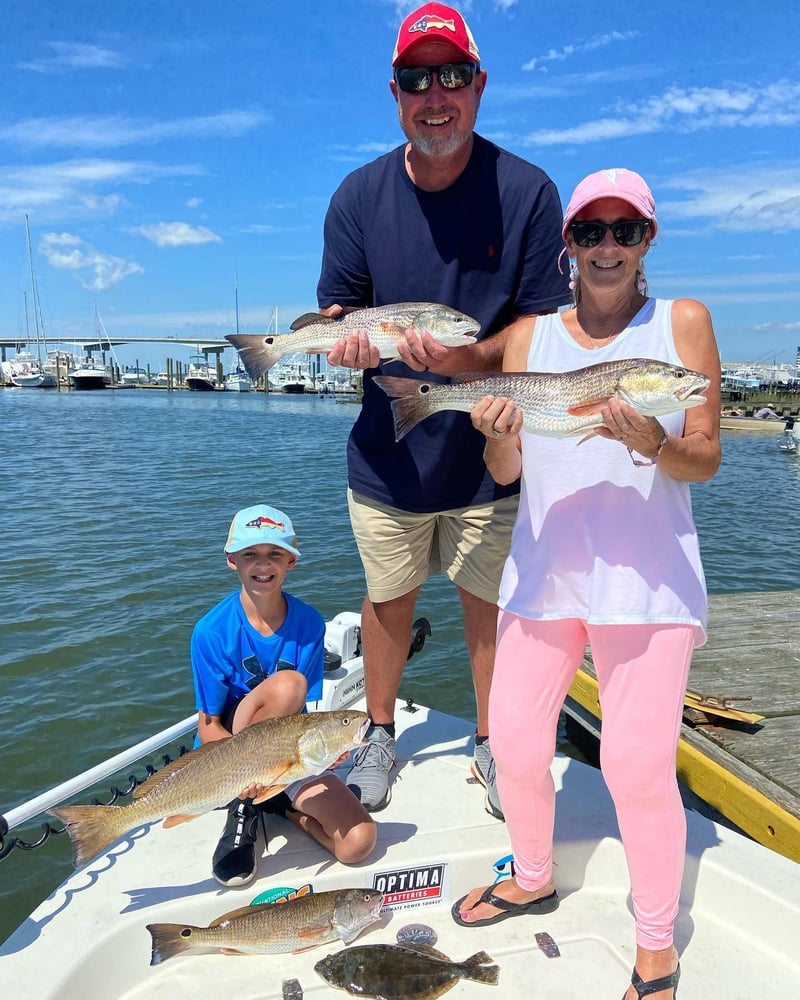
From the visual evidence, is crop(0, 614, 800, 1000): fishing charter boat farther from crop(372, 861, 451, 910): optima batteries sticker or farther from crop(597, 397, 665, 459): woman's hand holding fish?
crop(597, 397, 665, 459): woman's hand holding fish

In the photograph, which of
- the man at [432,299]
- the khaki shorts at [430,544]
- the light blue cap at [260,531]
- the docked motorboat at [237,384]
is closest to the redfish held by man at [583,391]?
the man at [432,299]

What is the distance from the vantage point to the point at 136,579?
444 inches

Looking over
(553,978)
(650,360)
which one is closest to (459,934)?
(553,978)

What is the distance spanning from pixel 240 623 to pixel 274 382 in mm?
122761

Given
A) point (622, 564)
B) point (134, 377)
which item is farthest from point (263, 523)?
point (134, 377)

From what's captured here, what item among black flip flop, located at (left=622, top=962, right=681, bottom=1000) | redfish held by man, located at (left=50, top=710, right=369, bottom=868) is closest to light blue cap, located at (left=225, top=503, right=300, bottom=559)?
redfish held by man, located at (left=50, top=710, right=369, bottom=868)

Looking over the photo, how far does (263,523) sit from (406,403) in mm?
1026

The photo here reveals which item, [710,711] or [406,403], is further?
[710,711]

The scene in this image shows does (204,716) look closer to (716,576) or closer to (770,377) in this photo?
(716,576)

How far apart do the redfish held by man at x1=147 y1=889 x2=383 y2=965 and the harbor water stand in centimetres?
260

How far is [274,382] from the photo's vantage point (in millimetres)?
122625

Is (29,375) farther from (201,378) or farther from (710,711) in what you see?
(710,711)

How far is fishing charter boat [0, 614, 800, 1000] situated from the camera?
260cm

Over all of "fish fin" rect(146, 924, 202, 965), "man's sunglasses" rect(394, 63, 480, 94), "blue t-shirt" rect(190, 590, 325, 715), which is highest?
"man's sunglasses" rect(394, 63, 480, 94)
